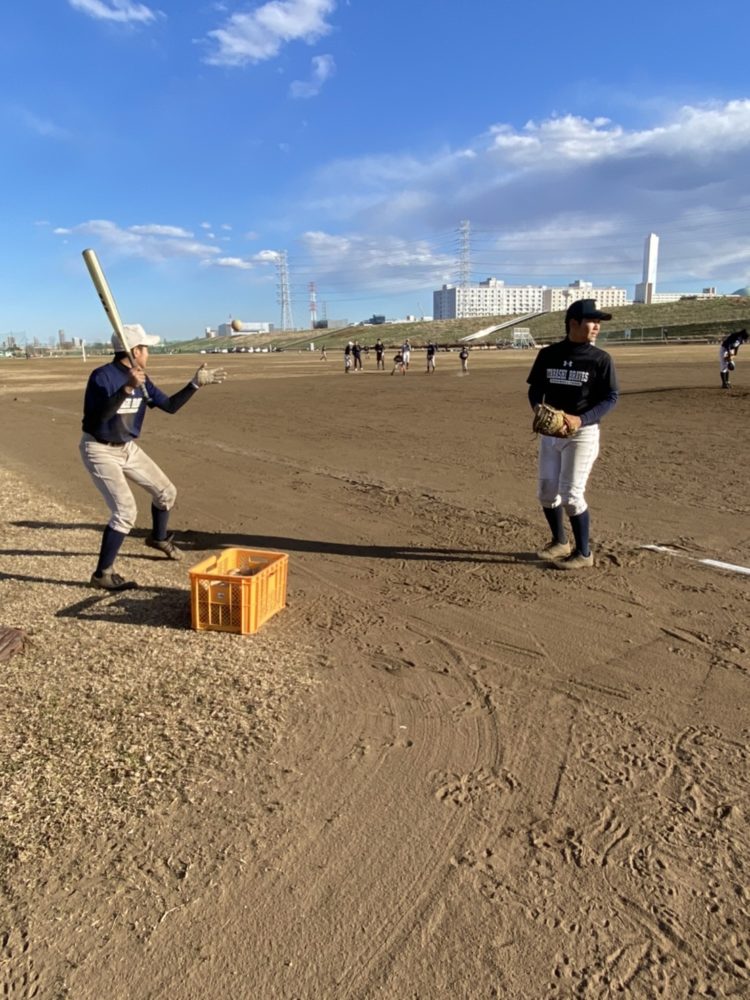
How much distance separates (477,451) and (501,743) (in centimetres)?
871

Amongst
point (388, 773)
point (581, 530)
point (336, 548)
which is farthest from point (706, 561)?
point (388, 773)

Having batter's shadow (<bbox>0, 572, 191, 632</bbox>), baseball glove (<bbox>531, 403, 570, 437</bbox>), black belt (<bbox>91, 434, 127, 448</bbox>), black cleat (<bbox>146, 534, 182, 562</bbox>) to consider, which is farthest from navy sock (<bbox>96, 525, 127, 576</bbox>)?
baseball glove (<bbox>531, 403, 570, 437</bbox>)

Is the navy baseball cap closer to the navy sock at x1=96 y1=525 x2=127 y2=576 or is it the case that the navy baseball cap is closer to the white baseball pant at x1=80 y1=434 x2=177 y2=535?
the white baseball pant at x1=80 y1=434 x2=177 y2=535

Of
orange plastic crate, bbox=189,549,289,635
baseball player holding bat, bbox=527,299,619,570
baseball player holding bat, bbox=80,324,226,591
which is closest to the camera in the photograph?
orange plastic crate, bbox=189,549,289,635

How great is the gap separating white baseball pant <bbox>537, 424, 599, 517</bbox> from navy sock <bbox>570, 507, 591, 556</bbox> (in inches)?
2.1

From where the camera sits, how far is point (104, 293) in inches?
192

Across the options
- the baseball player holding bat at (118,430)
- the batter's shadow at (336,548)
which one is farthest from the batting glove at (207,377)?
the batter's shadow at (336,548)

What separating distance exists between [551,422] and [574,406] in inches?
15.3

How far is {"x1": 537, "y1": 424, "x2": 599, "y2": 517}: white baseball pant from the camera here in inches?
217

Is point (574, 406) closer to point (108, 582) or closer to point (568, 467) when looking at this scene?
point (568, 467)

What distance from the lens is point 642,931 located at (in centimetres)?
221

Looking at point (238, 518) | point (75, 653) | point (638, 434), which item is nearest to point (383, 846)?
point (75, 653)

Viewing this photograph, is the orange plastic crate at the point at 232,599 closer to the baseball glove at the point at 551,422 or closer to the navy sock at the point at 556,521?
the baseball glove at the point at 551,422

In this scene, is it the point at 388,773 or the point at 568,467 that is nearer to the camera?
the point at 388,773
